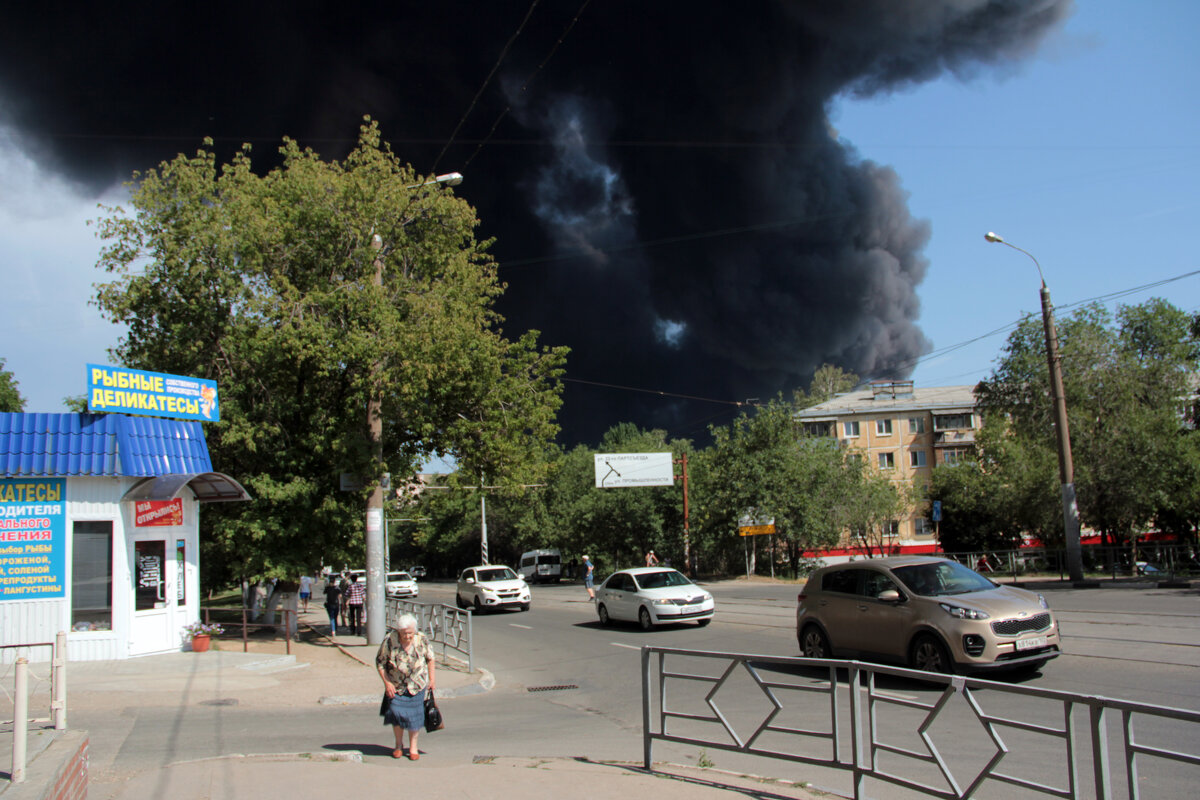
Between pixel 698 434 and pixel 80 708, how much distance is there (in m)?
99.5

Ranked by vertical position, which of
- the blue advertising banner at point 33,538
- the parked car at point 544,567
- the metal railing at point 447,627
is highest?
the blue advertising banner at point 33,538

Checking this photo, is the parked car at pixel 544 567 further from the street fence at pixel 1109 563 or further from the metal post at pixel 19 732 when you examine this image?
the metal post at pixel 19 732

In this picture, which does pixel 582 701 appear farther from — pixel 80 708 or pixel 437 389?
pixel 437 389

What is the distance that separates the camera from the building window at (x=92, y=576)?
15.2 m

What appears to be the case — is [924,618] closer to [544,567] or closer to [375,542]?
[375,542]

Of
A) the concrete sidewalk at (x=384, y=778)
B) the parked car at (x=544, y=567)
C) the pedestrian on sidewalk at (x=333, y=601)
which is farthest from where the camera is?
the parked car at (x=544, y=567)

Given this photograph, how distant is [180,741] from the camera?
9414mm

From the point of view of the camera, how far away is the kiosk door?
15820 millimetres

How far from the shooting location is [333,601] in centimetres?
2489

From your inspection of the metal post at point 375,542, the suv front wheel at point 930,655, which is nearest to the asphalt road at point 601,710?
the suv front wheel at point 930,655

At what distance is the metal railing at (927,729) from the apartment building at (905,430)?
70.4m

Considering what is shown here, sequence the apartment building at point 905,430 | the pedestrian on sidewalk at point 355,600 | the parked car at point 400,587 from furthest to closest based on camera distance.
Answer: the apartment building at point 905,430
the parked car at point 400,587
the pedestrian on sidewalk at point 355,600

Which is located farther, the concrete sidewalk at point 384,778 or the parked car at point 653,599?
the parked car at point 653,599

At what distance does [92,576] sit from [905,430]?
72028mm
